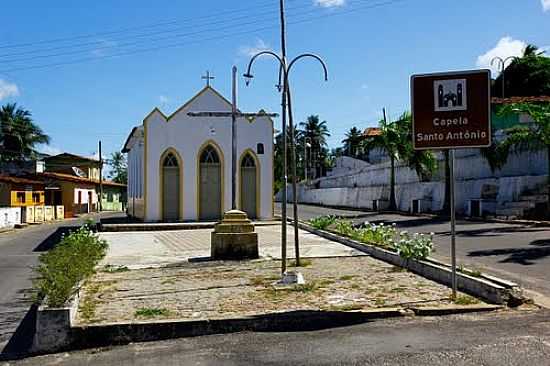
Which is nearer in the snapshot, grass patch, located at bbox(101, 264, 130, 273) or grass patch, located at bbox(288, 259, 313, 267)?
grass patch, located at bbox(101, 264, 130, 273)

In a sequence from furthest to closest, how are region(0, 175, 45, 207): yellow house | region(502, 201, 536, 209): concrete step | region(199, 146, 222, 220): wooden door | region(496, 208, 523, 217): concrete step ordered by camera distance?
region(0, 175, 45, 207): yellow house < region(199, 146, 222, 220): wooden door < region(496, 208, 523, 217): concrete step < region(502, 201, 536, 209): concrete step

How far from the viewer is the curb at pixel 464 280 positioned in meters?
7.91

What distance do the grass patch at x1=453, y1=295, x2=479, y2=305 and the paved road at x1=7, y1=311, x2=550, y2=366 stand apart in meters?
0.68

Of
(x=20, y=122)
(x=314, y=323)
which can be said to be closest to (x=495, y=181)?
(x=314, y=323)

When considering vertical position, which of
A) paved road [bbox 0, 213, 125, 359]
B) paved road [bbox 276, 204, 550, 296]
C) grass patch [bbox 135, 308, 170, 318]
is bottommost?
paved road [bbox 0, 213, 125, 359]

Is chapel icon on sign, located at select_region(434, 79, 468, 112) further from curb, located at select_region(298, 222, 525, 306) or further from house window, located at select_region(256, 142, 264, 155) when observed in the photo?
house window, located at select_region(256, 142, 264, 155)

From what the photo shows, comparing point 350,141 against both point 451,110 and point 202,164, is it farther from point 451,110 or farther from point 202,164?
point 451,110

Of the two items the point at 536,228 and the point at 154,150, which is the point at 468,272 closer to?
the point at 536,228

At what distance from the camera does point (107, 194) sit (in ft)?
220

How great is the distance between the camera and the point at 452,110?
26.8 feet

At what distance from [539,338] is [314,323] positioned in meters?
2.34

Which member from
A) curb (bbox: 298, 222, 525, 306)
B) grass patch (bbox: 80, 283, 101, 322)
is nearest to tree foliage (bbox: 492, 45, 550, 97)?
curb (bbox: 298, 222, 525, 306)

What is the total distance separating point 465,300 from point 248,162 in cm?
2170

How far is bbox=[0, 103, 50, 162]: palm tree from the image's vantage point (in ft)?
194
